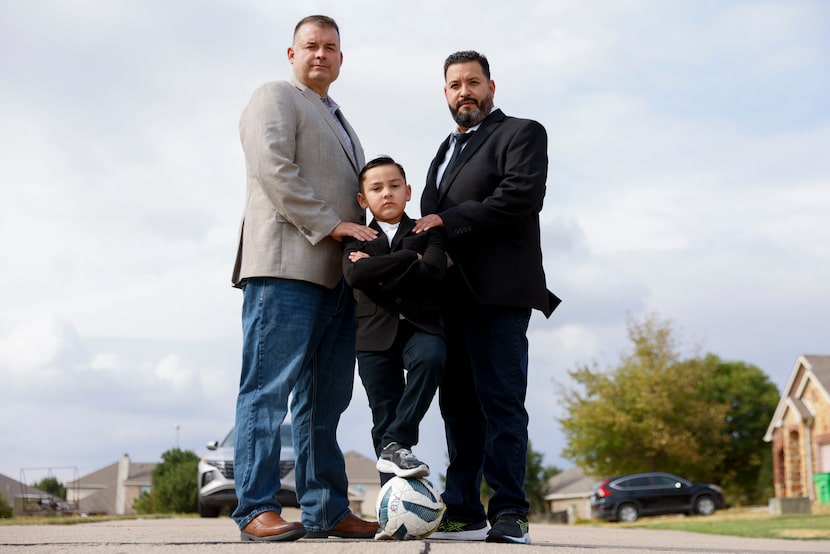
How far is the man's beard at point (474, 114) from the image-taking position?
5348mm

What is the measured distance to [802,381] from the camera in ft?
117

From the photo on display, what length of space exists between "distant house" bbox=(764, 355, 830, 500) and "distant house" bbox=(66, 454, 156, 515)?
42.6 m

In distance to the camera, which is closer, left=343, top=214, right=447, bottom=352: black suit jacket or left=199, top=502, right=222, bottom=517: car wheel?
left=343, top=214, right=447, bottom=352: black suit jacket

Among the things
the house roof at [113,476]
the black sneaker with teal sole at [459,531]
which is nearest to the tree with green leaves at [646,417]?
the black sneaker with teal sole at [459,531]

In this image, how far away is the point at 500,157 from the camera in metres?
5.19

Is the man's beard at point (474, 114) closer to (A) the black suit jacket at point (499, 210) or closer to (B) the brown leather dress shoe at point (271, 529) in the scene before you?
(A) the black suit jacket at point (499, 210)

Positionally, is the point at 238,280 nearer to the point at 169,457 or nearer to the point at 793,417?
the point at 793,417

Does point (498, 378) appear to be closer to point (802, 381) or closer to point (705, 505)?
point (705, 505)

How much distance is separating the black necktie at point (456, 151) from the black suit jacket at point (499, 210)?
51mm

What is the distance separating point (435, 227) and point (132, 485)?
226 ft

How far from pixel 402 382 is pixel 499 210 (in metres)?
1.03

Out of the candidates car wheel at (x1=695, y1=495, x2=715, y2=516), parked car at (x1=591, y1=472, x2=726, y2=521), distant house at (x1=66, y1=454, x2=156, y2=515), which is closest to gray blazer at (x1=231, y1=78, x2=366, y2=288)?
parked car at (x1=591, y1=472, x2=726, y2=521)

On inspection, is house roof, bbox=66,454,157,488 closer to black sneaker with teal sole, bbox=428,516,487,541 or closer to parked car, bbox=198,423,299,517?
parked car, bbox=198,423,299,517

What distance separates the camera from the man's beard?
535 cm
